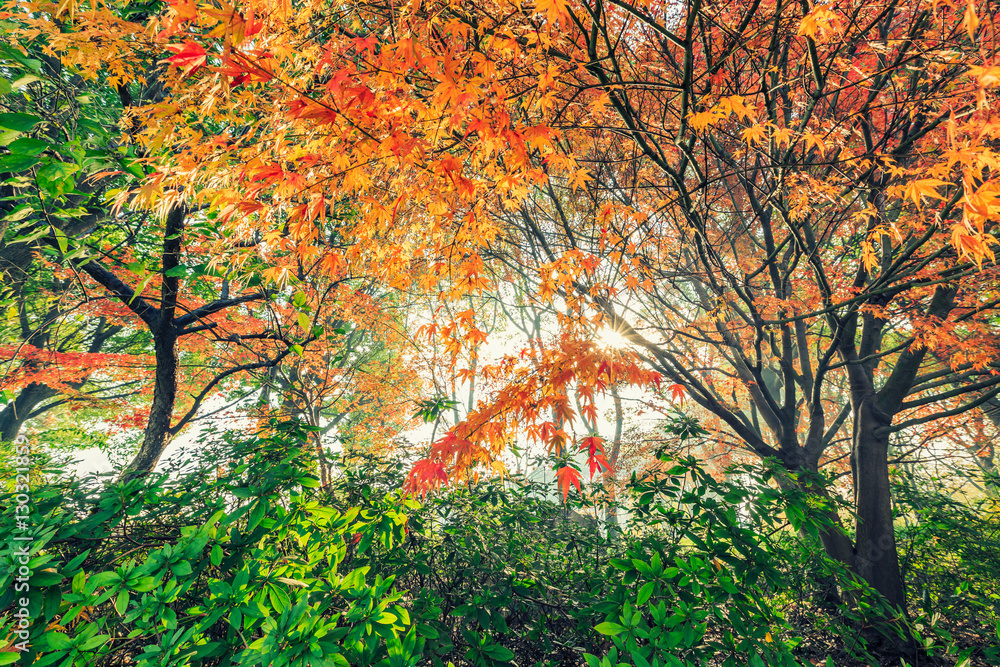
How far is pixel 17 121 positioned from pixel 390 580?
2.12m

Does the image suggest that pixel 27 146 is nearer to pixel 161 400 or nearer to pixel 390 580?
pixel 390 580

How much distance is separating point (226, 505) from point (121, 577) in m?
0.76

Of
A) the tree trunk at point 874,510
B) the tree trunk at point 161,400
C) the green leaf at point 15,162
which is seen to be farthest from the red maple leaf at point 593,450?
the tree trunk at point 161,400

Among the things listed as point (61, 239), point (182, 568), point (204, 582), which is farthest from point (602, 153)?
point (204, 582)

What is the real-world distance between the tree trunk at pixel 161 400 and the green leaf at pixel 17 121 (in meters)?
3.65

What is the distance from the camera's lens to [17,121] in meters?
1.23

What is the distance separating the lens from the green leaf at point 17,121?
1.19 m

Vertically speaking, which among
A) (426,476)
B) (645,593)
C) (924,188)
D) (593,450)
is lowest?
(645,593)

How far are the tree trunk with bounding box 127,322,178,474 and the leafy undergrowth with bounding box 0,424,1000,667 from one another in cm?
154

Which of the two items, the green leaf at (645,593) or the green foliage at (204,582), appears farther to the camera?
the green leaf at (645,593)

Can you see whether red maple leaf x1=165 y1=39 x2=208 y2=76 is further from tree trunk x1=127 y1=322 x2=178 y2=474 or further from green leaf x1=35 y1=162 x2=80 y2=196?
tree trunk x1=127 y1=322 x2=178 y2=474

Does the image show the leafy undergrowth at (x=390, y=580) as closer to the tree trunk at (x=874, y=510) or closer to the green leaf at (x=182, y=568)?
the green leaf at (x=182, y=568)

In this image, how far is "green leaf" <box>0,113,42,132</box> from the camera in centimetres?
119

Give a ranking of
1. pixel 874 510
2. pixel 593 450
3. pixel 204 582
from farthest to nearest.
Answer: pixel 874 510 < pixel 593 450 < pixel 204 582
